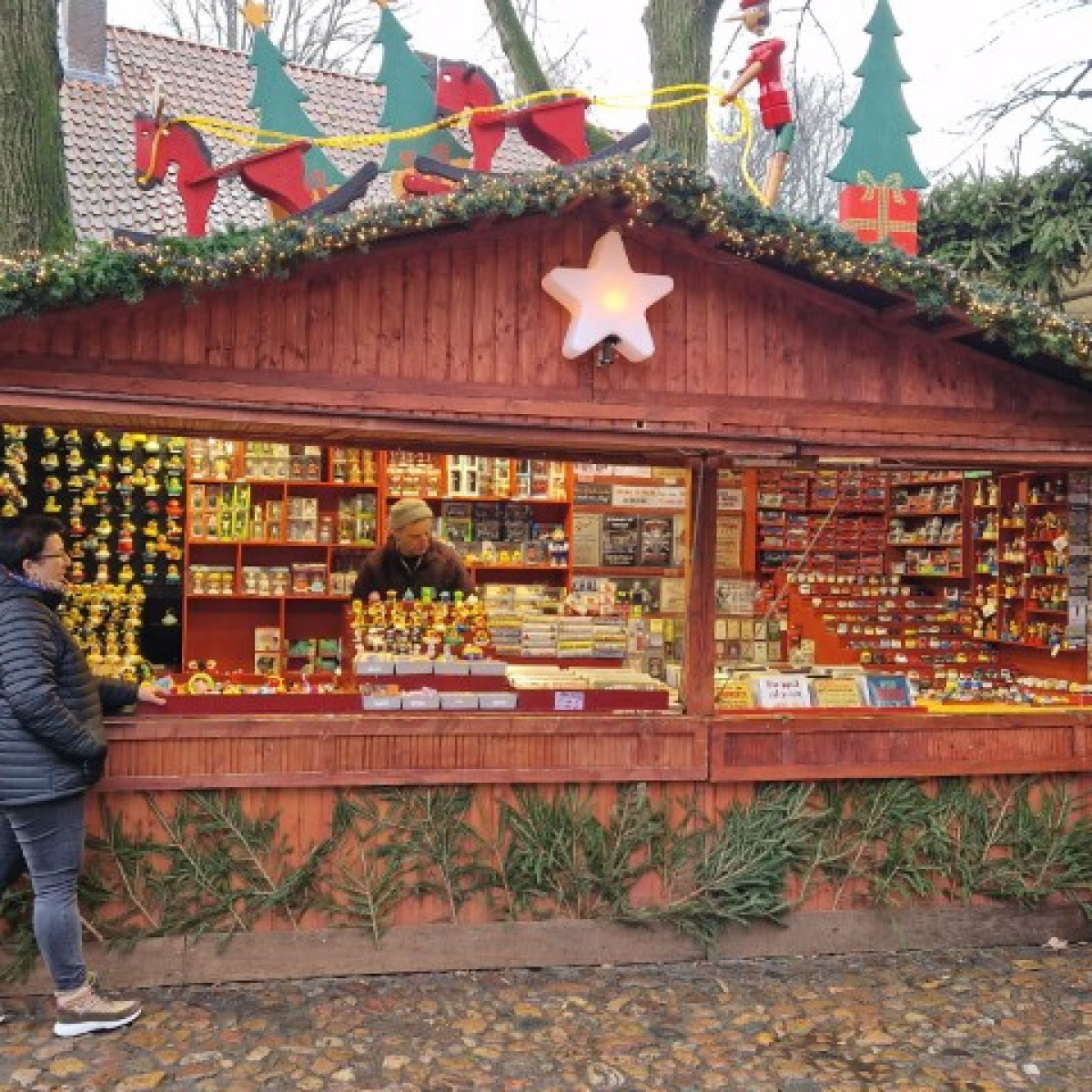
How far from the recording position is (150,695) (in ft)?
17.3

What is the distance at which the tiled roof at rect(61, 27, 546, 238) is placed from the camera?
40.7 feet

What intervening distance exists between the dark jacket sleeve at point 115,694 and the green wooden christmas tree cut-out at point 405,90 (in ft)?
11.4

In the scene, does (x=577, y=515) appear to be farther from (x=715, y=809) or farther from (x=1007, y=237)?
(x=715, y=809)

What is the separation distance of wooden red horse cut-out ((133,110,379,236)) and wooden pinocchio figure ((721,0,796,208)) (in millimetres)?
2402

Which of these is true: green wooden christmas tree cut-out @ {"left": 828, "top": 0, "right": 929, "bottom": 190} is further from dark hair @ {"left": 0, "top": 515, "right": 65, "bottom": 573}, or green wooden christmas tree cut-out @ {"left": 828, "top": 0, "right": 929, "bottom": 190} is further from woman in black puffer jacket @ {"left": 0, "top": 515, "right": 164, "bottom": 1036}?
woman in black puffer jacket @ {"left": 0, "top": 515, "right": 164, "bottom": 1036}

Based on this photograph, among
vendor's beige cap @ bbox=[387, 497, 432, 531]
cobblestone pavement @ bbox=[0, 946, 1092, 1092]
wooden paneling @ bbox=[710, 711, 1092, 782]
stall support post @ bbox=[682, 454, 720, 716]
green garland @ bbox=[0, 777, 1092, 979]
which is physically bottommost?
cobblestone pavement @ bbox=[0, 946, 1092, 1092]

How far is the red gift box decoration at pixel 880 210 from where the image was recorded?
6.54 meters

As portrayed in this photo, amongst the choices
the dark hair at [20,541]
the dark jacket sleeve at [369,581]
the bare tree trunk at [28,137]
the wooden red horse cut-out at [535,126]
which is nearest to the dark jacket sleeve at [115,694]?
the dark hair at [20,541]

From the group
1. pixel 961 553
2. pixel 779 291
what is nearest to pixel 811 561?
pixel 961 553

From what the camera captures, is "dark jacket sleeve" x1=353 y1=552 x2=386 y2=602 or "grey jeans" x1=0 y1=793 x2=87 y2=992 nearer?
"grey jeans" x1=0 y1=793 x2=87 y2=992

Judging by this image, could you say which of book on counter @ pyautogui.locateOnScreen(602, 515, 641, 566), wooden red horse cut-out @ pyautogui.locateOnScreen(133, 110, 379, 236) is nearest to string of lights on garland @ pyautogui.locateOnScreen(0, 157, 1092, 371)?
wooden red horse cut-out @ pyautogui.locateOnScreen(133, 110, 379, 236)

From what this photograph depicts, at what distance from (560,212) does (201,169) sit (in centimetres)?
218

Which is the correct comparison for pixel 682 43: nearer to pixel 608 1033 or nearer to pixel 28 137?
pixel 28 137

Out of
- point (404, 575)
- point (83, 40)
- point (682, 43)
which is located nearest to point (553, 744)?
point (404, 575)
